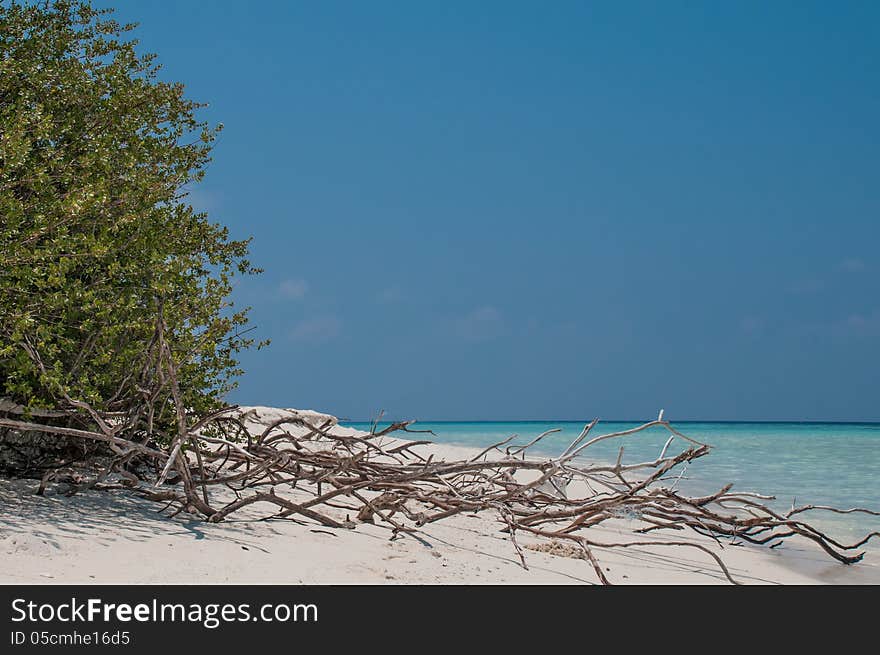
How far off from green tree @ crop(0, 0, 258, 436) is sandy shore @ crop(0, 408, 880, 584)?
0.87 meters

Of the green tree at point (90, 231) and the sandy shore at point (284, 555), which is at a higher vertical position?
the green tree at point (90, 231)

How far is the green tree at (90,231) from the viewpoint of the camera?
5.11 meters

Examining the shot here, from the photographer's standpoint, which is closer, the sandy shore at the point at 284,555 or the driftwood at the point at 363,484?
the sandy shore at the point at 284,555

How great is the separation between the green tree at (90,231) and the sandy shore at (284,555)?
34.2 inches

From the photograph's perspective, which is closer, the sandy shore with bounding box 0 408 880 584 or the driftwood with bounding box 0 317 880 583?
the sandy shore with bounding box 0 408 880 584

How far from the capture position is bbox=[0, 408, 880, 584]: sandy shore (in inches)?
160

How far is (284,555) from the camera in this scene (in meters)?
4.68

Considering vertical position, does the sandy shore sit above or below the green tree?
below

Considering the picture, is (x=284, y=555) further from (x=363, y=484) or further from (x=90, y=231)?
(x=90, y=231)

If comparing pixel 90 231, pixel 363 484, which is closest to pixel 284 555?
pixel 363 484
